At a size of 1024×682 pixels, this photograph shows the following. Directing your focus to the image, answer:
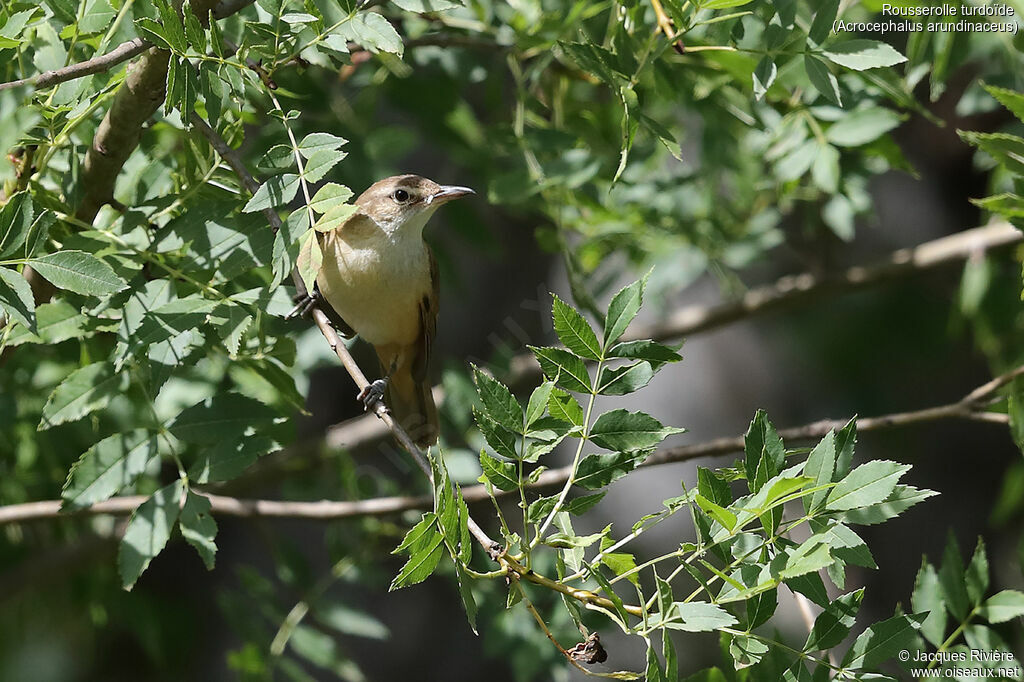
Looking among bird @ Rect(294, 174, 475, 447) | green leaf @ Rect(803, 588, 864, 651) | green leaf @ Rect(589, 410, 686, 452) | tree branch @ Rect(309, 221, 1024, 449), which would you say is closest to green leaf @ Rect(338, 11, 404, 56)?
green leaf @ Rect(589, 410, 686, 452)

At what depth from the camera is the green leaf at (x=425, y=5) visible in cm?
197

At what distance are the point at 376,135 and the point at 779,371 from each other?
414 centimetres

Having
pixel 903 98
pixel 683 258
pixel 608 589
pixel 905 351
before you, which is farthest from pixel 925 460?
pixel 608 589

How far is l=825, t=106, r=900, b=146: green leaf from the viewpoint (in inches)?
115

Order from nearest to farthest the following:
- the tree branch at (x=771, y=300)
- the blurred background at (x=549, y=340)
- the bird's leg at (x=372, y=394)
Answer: the bird's leg at (x=372, y=394) < the blurred background at (x=549, y=340) < the tree branch at (x=771, y=300)

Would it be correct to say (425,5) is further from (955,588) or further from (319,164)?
(955,588)

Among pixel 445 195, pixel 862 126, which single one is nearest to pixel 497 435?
pixel 445 195

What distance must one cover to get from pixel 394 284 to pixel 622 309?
4.71 feet

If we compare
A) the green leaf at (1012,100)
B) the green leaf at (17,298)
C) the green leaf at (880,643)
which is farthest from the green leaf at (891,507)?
the green leaf at (17,298)

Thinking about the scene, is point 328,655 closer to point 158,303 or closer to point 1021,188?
point 158,303

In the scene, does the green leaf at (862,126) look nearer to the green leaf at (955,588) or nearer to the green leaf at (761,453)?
the green leaf at (955,588)

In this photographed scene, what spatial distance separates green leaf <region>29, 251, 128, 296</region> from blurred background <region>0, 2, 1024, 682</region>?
1.23 ft

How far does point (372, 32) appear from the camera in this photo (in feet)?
6.43

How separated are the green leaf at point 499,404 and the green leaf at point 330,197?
404 mm
